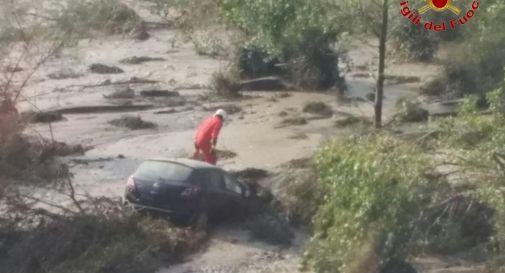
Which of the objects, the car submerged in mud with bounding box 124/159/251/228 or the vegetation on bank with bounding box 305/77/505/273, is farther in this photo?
the car submerged in mud with bounding box 124/159/251/228

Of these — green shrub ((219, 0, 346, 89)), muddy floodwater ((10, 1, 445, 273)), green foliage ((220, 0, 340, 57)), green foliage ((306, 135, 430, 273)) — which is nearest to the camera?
green foliage ((306, 135, 430, 273))

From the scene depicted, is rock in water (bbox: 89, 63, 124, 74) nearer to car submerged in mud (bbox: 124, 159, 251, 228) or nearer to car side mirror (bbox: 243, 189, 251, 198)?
car side mirror (bbox: 243, 189, 251, 198)

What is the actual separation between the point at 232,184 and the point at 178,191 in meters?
1.55

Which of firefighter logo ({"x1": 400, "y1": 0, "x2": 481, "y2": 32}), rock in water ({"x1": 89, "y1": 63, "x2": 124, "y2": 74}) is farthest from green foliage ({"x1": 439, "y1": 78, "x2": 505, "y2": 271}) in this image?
rock in water ({"x1": 89, "y1": 63, "x2": 124, "y2": 74})

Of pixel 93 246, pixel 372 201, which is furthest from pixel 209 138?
pixel 372 201

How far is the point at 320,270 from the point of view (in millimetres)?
19812

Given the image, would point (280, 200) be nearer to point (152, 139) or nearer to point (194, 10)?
point (152, 139)

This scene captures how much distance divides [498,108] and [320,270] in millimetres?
3571

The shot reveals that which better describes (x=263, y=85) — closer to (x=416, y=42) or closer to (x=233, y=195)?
(x=416, y=42)

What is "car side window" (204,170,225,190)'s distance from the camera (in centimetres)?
2378

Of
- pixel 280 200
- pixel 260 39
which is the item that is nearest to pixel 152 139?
pixel 260 39

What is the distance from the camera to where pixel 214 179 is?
24.0 metres

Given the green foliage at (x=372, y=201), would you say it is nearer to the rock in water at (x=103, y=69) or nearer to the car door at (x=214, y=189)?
the car door at (x=214, y=189)

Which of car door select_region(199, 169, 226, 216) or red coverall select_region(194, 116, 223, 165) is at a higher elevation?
red coverall select_region(194, 116, 223, 165)
